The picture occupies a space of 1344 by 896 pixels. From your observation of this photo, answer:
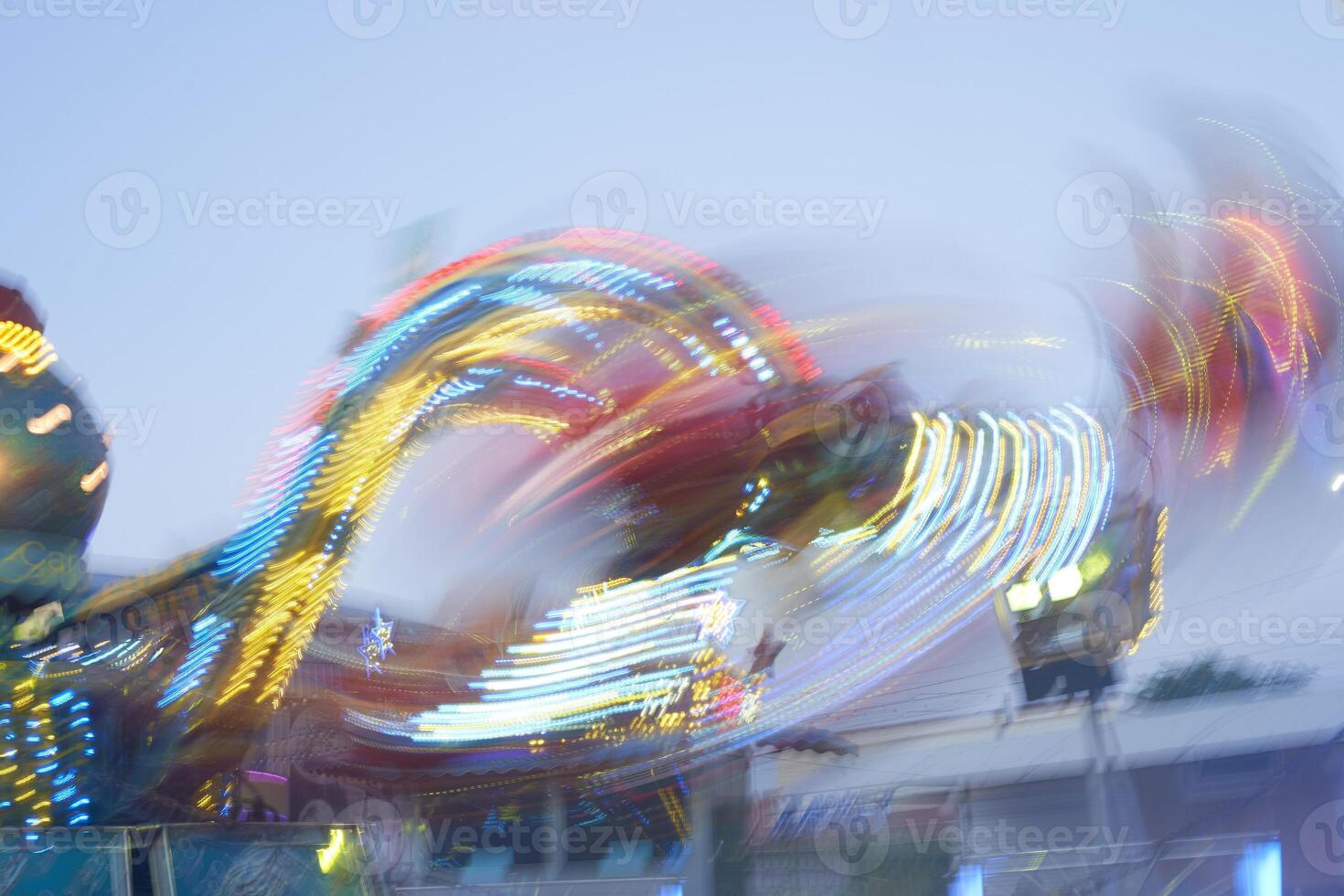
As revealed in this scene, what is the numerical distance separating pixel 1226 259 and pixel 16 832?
31.0 feet

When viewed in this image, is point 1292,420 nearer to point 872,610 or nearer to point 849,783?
point 872,610

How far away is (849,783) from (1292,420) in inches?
248

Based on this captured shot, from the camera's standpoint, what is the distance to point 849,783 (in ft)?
42.6

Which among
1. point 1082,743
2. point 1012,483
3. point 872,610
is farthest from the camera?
point 1082,743

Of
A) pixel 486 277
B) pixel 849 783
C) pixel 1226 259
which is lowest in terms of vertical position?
pixel 849 783

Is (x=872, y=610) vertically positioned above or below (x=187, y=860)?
above

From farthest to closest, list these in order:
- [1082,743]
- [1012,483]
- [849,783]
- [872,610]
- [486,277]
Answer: [849,783] < [1082,743] < [872,610] < [1012,483] < [486,277]

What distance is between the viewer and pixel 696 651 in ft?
30.7

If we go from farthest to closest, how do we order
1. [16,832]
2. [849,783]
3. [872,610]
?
[849,783] < [872,610] < [16,832]

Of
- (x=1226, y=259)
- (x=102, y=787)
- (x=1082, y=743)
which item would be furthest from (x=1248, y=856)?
(x=102, y=787)

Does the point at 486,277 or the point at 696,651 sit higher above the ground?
the point at 486,277

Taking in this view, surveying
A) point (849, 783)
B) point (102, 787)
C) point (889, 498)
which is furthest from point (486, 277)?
point (849, 783)

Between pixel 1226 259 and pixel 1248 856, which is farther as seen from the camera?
pixel 1226 259

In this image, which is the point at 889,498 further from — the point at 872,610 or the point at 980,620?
the point at 980,620
